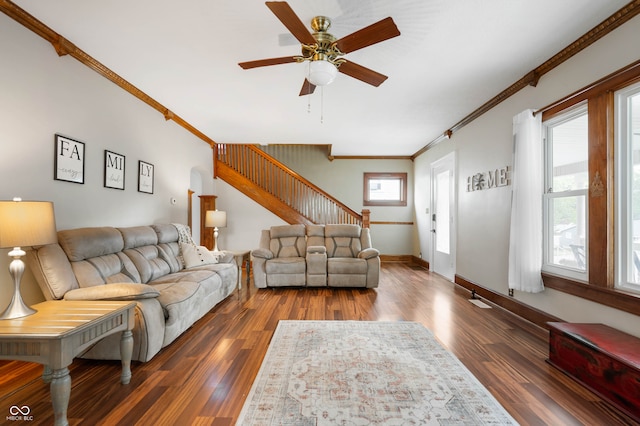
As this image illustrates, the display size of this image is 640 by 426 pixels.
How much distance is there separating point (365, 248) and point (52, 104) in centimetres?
A: 444

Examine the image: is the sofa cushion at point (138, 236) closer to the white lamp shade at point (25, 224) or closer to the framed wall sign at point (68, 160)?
the framed wall sign at point (68, 160)

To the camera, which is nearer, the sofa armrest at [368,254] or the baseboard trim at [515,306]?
the baseboard trim at [515,306]

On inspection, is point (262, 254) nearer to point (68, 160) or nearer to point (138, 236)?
point (138, 236)

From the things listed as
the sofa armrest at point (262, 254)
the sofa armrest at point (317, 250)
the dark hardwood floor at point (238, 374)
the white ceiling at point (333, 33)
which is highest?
the white ceiling at point (333, 33)

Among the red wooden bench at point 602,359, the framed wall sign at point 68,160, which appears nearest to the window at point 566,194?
the red wooden bench at point 602,359

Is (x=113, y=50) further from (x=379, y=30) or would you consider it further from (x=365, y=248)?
(x=365, y=248)

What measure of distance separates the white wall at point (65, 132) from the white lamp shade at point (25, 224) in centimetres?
79

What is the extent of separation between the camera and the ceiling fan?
185cm

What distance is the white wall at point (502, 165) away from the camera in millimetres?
2326

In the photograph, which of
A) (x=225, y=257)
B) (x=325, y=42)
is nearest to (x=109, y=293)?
(x=225, y=257)

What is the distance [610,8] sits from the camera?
7.14ft

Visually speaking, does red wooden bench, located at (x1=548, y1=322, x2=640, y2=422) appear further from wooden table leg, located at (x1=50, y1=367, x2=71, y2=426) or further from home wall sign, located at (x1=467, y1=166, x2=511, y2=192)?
wooden table leg, located at (x1=50, y1=367, x2=71, y2=426)

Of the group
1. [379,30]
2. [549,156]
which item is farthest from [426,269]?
[379,30]

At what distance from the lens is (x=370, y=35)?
1.96m
